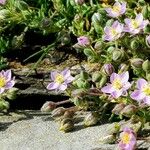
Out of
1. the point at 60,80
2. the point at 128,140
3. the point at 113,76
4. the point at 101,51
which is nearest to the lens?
the point at 128,140

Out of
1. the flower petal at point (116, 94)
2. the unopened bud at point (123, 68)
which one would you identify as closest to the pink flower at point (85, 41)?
the unopened bud at point (123, 68)

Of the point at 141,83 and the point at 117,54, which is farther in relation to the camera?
the point at 117,54

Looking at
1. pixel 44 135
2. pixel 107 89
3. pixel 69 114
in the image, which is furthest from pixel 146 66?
pixel 44 135

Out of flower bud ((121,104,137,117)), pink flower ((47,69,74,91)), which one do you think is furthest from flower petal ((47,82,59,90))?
flower bud ((121,104,137,117))

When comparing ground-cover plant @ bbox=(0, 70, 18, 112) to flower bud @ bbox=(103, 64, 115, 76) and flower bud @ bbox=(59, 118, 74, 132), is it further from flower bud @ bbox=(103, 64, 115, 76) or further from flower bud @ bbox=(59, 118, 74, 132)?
flower bud @ bbox=(103, 64, 115, 76)

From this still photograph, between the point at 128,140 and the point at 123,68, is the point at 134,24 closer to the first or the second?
the point at 123,68

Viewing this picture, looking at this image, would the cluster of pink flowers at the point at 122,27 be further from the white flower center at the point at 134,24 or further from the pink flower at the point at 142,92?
the pink flower at the point at 142,92

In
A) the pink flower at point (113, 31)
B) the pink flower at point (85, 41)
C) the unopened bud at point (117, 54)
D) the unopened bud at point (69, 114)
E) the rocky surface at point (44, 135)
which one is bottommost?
the rocky surface at point (44, 135)
